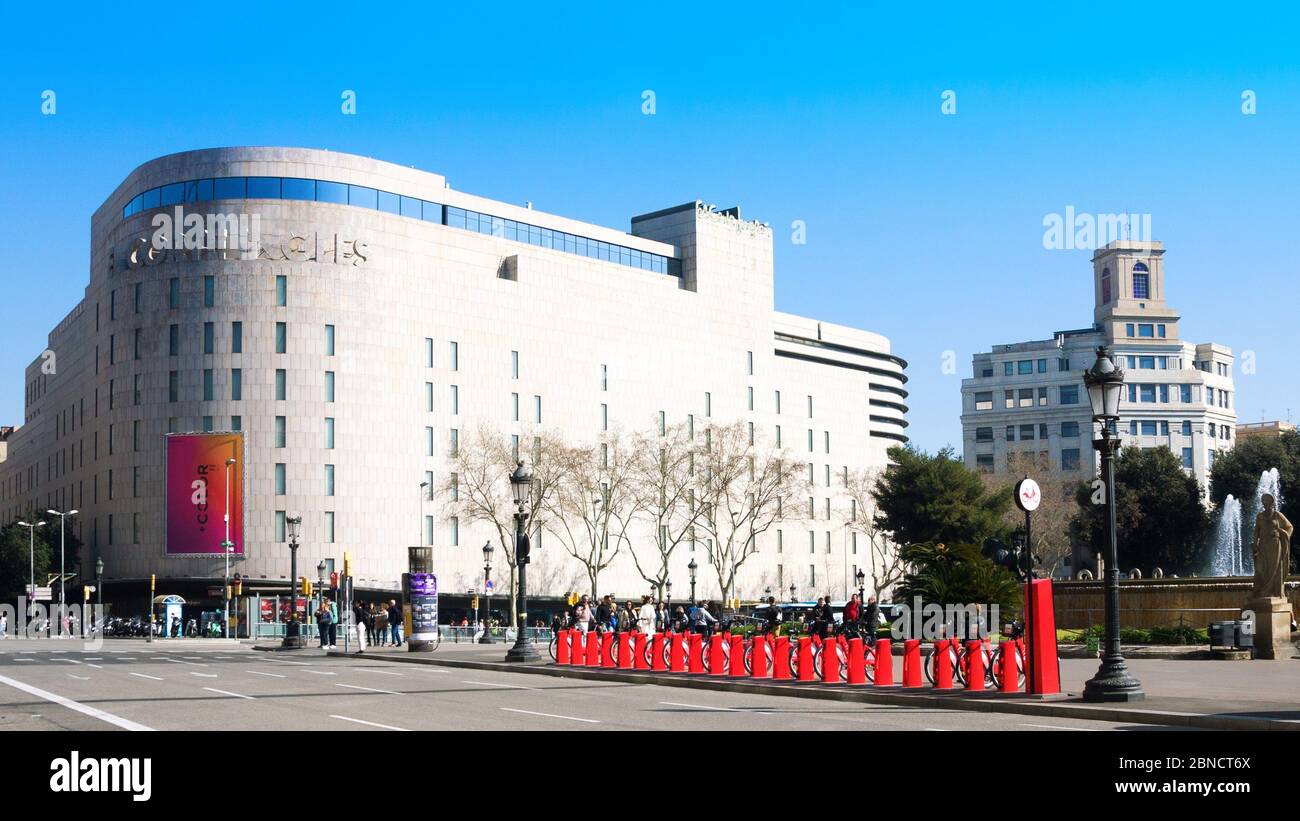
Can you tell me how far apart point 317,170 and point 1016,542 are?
6917 centimetres

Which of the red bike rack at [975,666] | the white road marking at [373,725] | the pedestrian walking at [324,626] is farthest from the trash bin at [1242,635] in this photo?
the pedestrian walking at [324,626]

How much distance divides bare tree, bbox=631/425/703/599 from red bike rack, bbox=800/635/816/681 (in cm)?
7293

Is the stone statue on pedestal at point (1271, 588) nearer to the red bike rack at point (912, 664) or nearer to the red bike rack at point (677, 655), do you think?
the red bike rack at point (912, 664)

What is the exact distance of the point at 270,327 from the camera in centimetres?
9550

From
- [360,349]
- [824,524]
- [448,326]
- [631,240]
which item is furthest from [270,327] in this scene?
[824,524]

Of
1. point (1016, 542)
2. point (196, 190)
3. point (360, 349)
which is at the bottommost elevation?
point (1016, 542)

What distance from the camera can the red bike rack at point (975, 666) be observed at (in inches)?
953

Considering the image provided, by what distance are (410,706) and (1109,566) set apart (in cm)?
1089

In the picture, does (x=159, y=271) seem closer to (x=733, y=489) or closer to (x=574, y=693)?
(x=733, y=489)

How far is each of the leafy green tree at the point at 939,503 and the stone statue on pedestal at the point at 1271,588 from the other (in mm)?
55784

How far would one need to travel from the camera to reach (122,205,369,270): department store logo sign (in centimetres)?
9438

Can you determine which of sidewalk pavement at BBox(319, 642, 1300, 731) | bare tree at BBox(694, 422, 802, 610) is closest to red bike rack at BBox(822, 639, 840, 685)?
sidewalk pavement at BBox(319, 642, 1300, 731)

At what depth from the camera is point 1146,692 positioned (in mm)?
24016
